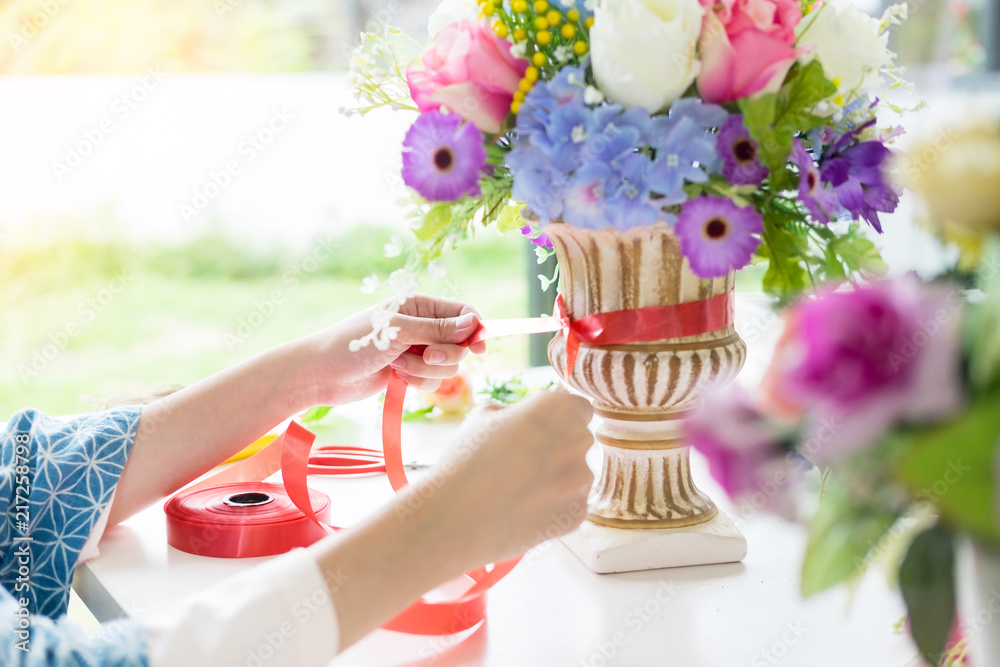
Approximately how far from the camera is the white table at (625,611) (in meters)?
0.68

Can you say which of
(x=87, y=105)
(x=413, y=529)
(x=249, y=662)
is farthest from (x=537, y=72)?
Result: (x=87, y=105)

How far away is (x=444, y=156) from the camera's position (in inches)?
27.4

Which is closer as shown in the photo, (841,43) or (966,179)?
(966,179)

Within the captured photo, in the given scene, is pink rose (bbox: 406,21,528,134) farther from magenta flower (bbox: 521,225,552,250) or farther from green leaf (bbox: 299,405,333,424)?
green leaf (bbox: 299,405,333,424)

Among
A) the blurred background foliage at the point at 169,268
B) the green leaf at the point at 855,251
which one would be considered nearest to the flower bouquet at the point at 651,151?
the green leaf at the point at 855,251

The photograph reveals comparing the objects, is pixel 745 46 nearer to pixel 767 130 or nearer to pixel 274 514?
pixel 767 130

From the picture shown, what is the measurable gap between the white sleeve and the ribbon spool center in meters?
0.29

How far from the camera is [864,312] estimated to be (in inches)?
14.2

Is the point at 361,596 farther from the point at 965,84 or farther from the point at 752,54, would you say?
the point at 965,84

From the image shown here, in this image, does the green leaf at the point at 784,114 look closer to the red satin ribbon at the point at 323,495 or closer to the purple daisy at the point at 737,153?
the purple daisy at the point at 737,153

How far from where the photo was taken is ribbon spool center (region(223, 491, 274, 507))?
89cm

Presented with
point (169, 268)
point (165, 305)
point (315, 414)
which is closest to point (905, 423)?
point (315, 414)

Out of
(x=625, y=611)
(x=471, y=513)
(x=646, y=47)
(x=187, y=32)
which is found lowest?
(x=625, y=611)

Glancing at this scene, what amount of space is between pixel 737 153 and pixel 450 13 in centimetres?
28
